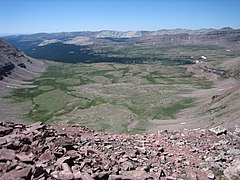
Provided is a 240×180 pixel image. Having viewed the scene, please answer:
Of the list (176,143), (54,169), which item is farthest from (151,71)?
(54,169)

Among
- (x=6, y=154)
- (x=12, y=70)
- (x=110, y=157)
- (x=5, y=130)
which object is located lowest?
(x=12, y=70)

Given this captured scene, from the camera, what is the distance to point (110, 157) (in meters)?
22.8

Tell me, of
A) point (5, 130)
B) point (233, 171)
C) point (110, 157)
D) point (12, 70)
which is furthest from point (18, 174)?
point (12, 70)

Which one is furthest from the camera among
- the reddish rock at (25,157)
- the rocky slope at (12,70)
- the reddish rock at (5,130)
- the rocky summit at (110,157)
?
the rocky slope at (12,70)

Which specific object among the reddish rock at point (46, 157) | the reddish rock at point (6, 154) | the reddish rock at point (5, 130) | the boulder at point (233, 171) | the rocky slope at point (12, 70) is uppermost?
the reddish rock at point (6, 154)

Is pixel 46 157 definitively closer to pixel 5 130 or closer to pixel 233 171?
pixel 5 130

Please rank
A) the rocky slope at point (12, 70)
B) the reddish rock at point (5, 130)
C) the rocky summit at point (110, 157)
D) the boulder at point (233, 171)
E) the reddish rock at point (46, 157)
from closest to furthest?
the rocky summit at point (110, 157), the reddish rock at point (46, 157), the boulder at point (233, 171), the reddish rock at point (5, 130), the rocky slope at point (12, 70)

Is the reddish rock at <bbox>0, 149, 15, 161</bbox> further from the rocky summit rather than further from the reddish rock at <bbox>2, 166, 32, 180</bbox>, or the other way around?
the reddish rock at <bbox>2, 166, 32, 180</bbox>

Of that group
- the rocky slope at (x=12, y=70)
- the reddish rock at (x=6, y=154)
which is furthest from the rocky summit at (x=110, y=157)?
the rocky slope at (x=12, y=70)

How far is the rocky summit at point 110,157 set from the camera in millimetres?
19047

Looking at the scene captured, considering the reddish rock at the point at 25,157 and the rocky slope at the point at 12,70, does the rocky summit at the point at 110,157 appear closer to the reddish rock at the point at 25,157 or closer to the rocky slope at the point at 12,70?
the reddish rock at the point at 25,157

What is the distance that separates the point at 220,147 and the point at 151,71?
524 feet

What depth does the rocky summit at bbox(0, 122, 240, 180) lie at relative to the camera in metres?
19.0

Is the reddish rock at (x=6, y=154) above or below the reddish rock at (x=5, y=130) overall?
above
